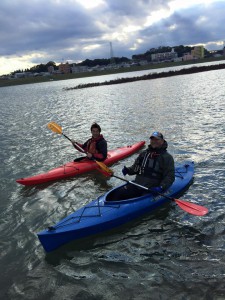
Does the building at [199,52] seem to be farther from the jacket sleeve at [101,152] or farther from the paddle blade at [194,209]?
the paddle blade at [194,209]

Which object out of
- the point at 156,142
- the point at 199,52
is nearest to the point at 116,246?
the point at 156,142

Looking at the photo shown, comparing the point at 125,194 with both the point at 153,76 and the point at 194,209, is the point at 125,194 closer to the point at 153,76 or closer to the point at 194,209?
the point at 194,209

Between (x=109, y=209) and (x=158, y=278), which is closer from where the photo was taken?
(x=158, y=278)

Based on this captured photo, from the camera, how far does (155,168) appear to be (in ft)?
22.9

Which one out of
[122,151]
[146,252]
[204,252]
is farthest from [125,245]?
[122,151]

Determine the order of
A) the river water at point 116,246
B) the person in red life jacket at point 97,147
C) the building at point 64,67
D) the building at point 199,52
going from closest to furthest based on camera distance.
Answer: the river water at point 116,246 → the person in red life jacket at point 97,147 → the building at point 199,52 → the building at point 64,67

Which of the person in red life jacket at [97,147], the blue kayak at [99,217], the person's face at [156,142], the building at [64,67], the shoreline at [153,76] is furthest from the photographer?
the building at [64,67]

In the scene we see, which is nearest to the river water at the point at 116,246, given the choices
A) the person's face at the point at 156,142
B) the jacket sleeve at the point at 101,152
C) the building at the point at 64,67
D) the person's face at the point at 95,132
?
the jacket sleeve at the point at 101,152

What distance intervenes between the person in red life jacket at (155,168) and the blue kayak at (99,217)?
27 cm

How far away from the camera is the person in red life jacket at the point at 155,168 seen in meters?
6.78

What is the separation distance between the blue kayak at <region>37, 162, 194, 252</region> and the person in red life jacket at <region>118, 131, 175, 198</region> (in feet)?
0.87

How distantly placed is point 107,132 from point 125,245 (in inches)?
436

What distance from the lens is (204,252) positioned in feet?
18.2

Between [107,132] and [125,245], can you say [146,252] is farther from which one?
[107,132]
